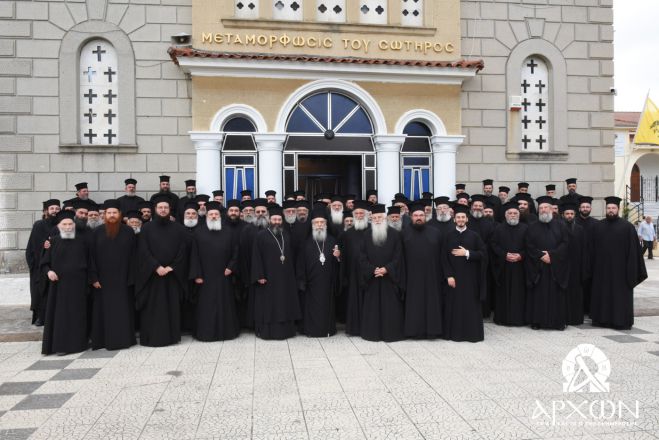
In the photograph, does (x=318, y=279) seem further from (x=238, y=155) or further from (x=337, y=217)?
(x=238, y=155)

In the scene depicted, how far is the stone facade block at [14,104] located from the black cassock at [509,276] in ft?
31.3

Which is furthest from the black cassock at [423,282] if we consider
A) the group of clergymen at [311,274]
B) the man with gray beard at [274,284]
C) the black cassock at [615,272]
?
the black cassock at [615,272]

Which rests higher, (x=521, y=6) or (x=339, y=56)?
(x=521, y=6)

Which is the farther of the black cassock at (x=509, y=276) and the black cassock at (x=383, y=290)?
the black cassock at (x=509, y=276)

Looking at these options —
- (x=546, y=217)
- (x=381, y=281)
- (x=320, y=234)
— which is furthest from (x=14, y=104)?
(x=546, y=217)

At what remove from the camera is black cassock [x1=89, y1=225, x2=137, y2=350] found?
7164 mm

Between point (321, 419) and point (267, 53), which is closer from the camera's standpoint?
point (321, 419)

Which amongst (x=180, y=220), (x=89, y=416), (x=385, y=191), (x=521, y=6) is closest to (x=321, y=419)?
(x=89, y=416)

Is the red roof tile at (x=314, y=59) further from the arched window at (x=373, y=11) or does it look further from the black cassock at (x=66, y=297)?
the black cassock at (x=66, y=297)

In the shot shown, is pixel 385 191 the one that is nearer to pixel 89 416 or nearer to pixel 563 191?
pixel 563 191

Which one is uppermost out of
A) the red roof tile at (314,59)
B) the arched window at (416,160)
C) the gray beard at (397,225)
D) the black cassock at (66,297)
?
the red roof tile at (314,59)

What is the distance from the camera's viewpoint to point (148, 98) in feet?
37.8

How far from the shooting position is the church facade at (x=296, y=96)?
11.2 meters

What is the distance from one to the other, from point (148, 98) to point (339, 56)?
4202 mm
